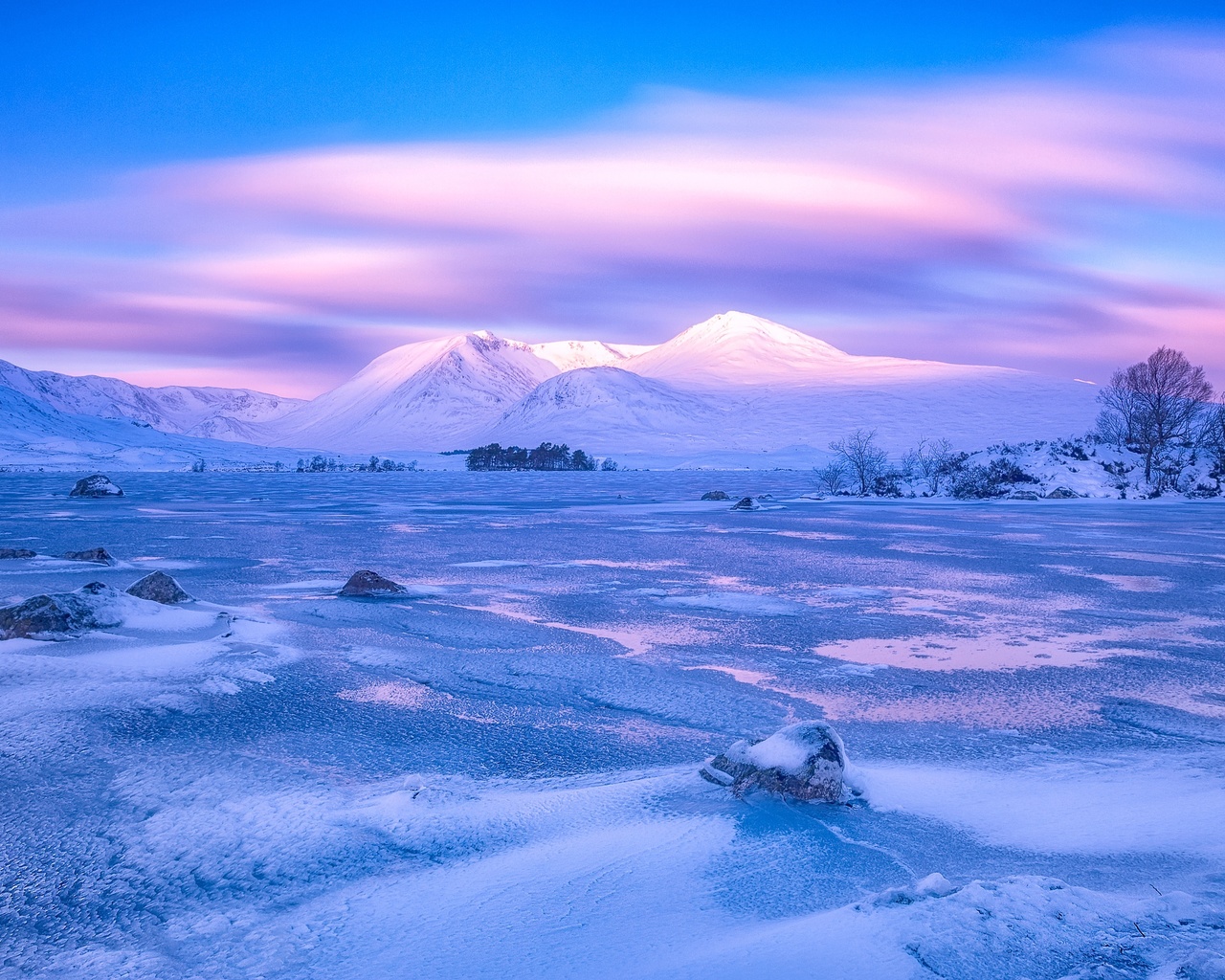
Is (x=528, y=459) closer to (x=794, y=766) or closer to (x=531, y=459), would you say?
(x=531, y=459)

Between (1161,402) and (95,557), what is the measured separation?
42.7 m

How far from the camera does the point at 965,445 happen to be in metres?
116

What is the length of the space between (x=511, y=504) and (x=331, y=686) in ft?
88.2

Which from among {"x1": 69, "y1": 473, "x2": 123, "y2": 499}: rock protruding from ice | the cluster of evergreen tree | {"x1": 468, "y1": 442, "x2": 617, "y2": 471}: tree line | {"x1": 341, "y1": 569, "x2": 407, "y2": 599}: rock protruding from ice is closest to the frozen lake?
{"x1": 341, "y1": 569, "x2": 407, "y2": 599}: rock protruding from ice

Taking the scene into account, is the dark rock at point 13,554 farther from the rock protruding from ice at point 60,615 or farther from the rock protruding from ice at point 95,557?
the rock protruding from ice at point 60,615

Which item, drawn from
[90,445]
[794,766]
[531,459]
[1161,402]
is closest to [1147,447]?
[1161,402]

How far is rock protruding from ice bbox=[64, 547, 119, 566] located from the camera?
13.7 metres

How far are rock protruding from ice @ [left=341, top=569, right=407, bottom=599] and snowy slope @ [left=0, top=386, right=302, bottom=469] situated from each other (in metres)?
94.0

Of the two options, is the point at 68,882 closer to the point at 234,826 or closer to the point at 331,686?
the point at 234,826

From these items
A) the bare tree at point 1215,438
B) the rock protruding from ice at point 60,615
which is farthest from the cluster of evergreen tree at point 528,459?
the rock protruding from ice at point 60,615


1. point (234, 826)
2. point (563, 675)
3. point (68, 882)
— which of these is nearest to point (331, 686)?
point (563, 675)

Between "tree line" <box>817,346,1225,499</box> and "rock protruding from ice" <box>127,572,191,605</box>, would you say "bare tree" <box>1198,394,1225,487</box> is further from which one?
"rock protruding from ice" <box>127,572,191,605</box>

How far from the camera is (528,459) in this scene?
11238 centimetres

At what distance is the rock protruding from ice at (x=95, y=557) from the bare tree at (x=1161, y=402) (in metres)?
40.4
